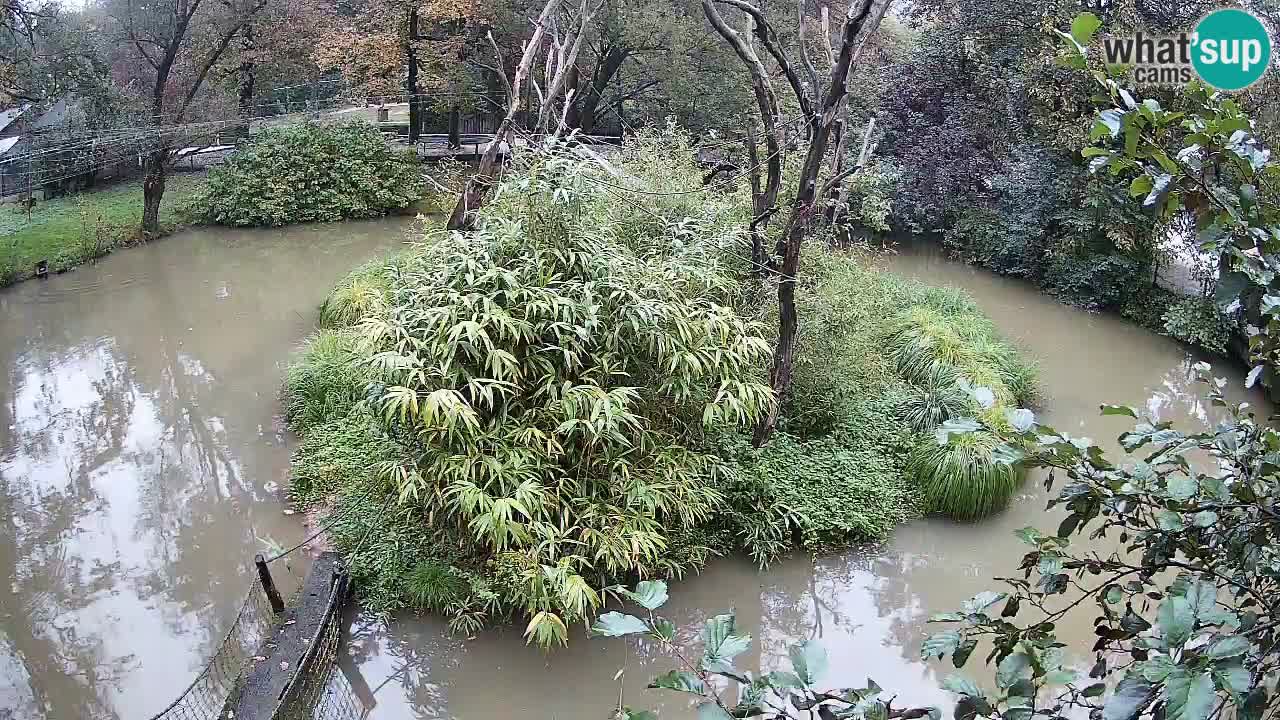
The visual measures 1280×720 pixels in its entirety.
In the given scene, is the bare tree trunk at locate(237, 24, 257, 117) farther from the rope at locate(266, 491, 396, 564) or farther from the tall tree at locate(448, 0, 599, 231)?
the rope at locate(266, 491, 396, 564)

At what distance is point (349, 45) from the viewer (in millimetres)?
11109

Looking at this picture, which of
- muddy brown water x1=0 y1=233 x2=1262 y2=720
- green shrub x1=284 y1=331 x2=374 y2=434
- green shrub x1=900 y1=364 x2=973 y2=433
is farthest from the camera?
green shrub x1=284 y1=331 x2=374 y2=434

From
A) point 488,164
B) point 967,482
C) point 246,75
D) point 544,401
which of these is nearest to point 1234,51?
point 967,482

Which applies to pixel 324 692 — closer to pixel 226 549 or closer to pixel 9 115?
pixel 226 549

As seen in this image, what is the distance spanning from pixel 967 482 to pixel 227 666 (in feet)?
12.0

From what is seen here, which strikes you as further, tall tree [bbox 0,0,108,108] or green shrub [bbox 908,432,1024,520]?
tall tree [bbox 0,0,108,108]

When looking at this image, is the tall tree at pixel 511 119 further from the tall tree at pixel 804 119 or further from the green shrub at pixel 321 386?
the tall tree at pixel 804 119

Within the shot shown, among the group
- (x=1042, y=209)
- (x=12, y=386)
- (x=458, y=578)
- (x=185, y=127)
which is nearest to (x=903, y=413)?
(x=458, y=578)

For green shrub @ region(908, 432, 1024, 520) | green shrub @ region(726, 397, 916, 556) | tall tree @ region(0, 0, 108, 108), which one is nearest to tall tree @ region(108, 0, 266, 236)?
tall tree @ region(0, 0, 108, 108)

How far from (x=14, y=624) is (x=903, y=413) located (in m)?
4.69

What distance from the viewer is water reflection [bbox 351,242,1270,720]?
12.2 feet

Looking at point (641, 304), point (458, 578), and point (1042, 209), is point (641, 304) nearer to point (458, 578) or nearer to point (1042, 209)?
point (458, 578)

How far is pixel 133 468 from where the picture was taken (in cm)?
551

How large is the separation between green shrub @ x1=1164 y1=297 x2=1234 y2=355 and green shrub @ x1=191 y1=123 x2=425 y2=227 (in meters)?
8.70
